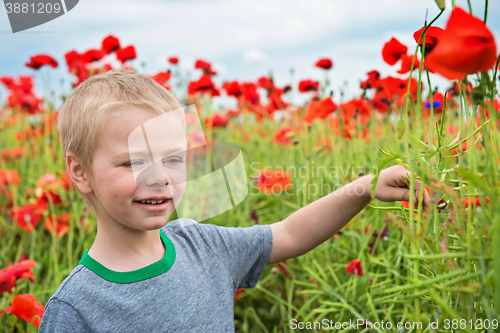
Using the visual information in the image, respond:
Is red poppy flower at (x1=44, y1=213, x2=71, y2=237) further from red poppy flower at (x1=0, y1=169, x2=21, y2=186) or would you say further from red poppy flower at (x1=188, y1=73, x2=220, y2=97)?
red poppy flower at (x1=188, y1=73, x2=220, y2=97)

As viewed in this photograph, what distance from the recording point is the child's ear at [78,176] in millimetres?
653

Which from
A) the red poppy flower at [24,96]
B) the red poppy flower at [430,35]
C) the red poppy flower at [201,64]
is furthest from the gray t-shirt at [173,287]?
the red poppy flower at [24,96]

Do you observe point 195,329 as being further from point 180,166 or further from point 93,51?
point 93,51

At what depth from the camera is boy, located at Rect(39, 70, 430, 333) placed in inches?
23.5

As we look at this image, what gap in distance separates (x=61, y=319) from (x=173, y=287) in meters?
0.17

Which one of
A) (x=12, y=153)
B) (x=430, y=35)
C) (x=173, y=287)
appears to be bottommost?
(x=12, y=153)

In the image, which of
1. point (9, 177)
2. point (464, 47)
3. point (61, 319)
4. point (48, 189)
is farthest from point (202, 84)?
point (464, 47)

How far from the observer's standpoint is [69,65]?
5.93ft

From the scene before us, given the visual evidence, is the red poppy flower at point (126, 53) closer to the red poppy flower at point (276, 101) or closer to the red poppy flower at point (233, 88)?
the red poppy flower at point (233, 88)

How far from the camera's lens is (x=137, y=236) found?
0.67 meters

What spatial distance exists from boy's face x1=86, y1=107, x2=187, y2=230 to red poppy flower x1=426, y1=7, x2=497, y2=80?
0.42 metres

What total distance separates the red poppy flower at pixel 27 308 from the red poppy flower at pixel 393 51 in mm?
804

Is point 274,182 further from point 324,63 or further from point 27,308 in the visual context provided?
point 27,308

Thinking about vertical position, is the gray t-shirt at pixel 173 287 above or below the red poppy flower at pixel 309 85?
below
